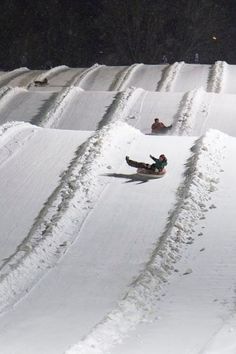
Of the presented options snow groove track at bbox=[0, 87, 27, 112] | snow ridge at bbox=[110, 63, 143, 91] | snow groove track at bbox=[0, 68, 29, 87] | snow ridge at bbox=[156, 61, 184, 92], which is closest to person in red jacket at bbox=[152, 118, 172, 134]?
snow ridge at bbox=[156, 61, 184, 92]

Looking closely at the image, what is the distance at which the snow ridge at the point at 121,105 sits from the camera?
18.6 m

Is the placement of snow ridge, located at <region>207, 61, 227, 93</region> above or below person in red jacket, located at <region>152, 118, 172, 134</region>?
below

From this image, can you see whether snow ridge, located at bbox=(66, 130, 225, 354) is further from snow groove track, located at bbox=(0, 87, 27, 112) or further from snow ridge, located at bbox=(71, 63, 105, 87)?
snow ridge, located at bbox=(71, 63, 105, 87)

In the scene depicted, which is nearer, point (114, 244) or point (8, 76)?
point (114, 244)

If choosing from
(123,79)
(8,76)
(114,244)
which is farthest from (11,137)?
(8,76)

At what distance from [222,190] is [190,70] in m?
13.8

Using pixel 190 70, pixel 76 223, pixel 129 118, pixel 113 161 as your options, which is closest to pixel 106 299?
pixel 76 223

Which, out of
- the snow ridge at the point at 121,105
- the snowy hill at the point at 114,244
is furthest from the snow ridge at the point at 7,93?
the snowy hill at the point at 114,244

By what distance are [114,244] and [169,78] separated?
1423 centimetres

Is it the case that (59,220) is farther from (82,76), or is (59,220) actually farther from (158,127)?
(82,76)

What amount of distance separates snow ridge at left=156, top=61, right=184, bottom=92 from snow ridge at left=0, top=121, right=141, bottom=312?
858 centimetres

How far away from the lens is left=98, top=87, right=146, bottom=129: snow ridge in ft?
60.9

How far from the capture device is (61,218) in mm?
10727

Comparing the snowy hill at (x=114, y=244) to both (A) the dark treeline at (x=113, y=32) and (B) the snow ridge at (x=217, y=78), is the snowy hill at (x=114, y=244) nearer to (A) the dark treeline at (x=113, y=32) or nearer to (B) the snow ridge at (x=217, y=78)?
(B) the snow ridge at (x=217, y=78)
